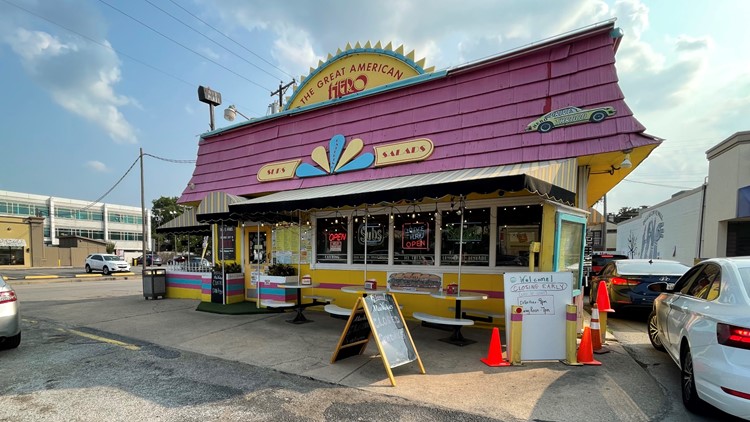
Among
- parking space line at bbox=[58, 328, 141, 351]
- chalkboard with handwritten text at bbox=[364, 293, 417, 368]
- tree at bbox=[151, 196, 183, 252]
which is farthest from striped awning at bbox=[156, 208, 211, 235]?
tree at bbox=[151, 196, 183, 252]

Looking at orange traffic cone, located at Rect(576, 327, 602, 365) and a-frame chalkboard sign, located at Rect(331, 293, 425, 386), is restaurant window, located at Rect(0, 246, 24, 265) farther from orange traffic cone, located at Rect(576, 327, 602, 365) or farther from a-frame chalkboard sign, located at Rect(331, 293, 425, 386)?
orange traffic cone, located at Rect(576, 327, 602, 365)

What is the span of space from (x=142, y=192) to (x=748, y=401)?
85.6ft

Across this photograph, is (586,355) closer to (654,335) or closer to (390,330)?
(654,335)

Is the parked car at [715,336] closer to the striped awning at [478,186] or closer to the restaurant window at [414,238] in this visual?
the striped awning at [478,186]

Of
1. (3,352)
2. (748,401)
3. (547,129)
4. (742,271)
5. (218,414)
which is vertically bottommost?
(3,352)

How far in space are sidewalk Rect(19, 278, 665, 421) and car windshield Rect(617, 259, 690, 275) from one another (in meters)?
2.82

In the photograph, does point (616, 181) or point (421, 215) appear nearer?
point (421, 215)

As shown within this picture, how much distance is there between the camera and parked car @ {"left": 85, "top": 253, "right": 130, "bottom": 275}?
26.9 meters

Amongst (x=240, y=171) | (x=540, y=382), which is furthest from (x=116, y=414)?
(x=240, y=171)

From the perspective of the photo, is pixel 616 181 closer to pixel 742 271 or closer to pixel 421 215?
pixel 421 215

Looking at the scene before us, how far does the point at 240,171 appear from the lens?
36.0ft

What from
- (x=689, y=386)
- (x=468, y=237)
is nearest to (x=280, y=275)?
(x=468, y=237)

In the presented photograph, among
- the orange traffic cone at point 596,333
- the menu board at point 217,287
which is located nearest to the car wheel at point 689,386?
the orange traffic cone at point 596,333

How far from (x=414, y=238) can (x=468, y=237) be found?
1169mm
